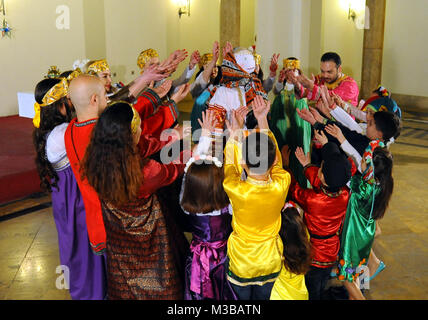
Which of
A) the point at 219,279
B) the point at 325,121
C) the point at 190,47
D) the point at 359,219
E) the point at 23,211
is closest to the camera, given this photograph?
the point at 219,279

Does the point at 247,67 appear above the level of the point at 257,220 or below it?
above

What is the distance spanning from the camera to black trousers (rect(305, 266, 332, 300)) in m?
2.72

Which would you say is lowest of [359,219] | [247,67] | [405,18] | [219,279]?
[219,279]

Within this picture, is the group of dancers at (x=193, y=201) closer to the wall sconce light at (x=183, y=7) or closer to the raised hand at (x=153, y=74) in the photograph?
the raised hand at (x=153, y=74)

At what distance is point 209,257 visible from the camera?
251 centimetres

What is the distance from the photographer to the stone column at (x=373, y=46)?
766cm

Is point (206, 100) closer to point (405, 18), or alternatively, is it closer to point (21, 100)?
point (21, 100)

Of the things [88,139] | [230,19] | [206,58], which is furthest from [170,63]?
[230,19]

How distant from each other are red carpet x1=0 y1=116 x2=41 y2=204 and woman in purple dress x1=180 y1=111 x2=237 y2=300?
2.89m

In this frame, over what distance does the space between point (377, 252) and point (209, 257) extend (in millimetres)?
1722

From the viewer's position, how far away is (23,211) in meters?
4.45

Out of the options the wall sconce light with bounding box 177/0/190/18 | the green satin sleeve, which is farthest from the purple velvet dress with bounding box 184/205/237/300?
the wall sconce light with bounding box 177/0/190/18

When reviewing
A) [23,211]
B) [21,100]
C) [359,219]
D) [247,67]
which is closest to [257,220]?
[359,219]
